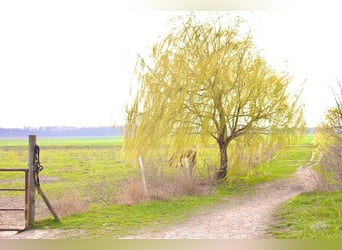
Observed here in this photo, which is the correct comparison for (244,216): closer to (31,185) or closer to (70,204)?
(70,204)

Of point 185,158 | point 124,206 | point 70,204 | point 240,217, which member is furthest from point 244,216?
point 70,204

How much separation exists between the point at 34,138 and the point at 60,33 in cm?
96

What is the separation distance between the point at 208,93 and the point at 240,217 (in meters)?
1.11

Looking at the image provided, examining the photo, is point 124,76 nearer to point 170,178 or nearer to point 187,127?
point 187,127

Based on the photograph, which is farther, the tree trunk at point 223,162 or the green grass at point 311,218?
the tree trunk at point 223,162

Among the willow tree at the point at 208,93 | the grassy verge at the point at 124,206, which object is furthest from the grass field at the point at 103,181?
the willow tree at the point at 208,93

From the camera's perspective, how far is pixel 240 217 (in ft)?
13.5

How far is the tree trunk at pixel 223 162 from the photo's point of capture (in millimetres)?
4211

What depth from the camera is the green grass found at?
159 inches

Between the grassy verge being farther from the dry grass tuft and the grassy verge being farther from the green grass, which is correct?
the green grass

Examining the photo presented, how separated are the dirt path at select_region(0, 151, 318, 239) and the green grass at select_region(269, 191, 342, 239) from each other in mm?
83

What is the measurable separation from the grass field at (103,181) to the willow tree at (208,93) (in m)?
0.24

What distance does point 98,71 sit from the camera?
4.25 m

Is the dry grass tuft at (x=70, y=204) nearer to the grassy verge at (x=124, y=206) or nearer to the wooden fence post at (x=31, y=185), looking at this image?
the grassy verge at (x=124, y=206)
